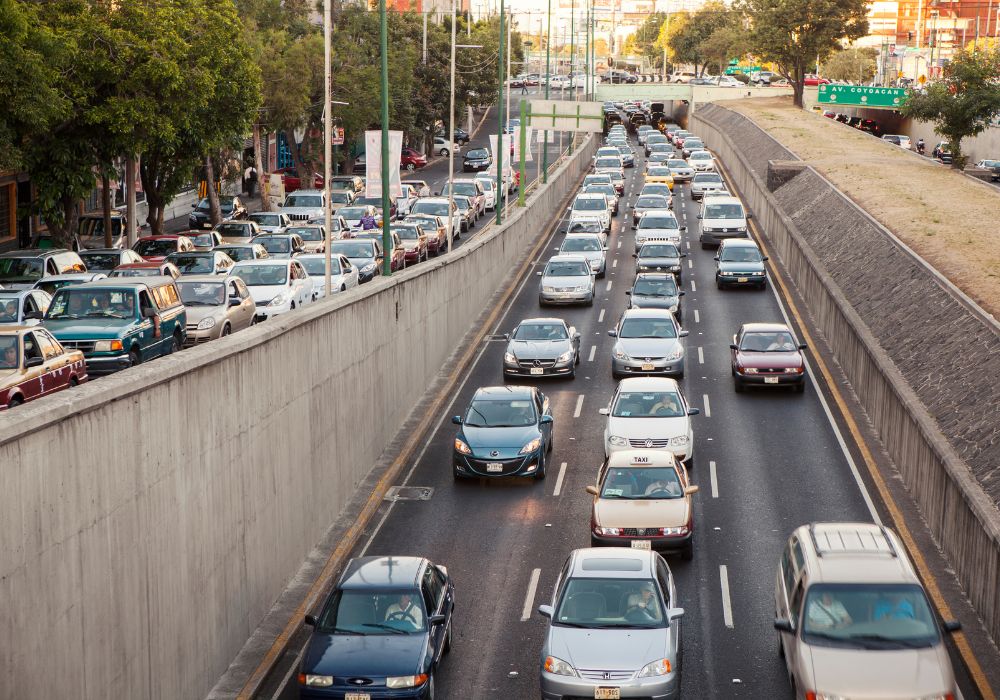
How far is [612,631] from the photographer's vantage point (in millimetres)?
15344

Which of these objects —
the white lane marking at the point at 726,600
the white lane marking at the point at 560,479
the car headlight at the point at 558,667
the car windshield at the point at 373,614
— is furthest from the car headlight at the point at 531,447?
the car headlight at the point at 558,667

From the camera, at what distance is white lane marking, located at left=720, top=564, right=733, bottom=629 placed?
59.4 feet

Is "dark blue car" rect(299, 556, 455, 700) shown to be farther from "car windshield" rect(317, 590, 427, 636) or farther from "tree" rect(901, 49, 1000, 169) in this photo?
"tree" rect(901, 49, 1000, 169)

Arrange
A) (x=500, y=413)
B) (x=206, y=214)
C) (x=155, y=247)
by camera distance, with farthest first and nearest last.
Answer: (x=206, y=214) → (x=155, y=247) → (x=500, y=413)

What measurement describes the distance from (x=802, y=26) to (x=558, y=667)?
102 m

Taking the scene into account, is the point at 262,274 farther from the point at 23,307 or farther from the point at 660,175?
the point at 660,175

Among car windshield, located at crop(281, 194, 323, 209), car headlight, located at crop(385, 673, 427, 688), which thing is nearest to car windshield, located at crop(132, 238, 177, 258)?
car windshield, located at crop(281, 194, 323, 209)

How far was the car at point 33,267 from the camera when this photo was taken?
32906mm

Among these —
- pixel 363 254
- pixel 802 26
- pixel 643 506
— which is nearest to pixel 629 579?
pixel 643 506

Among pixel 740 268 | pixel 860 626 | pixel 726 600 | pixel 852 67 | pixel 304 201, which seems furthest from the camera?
pixel 852 67

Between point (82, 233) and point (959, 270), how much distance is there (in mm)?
32788

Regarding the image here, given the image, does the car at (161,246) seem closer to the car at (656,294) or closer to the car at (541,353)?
the car at (541,353)

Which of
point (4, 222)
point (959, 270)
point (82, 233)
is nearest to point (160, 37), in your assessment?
point (82, 233)

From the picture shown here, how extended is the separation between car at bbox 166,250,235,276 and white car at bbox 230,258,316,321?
3.67ft
